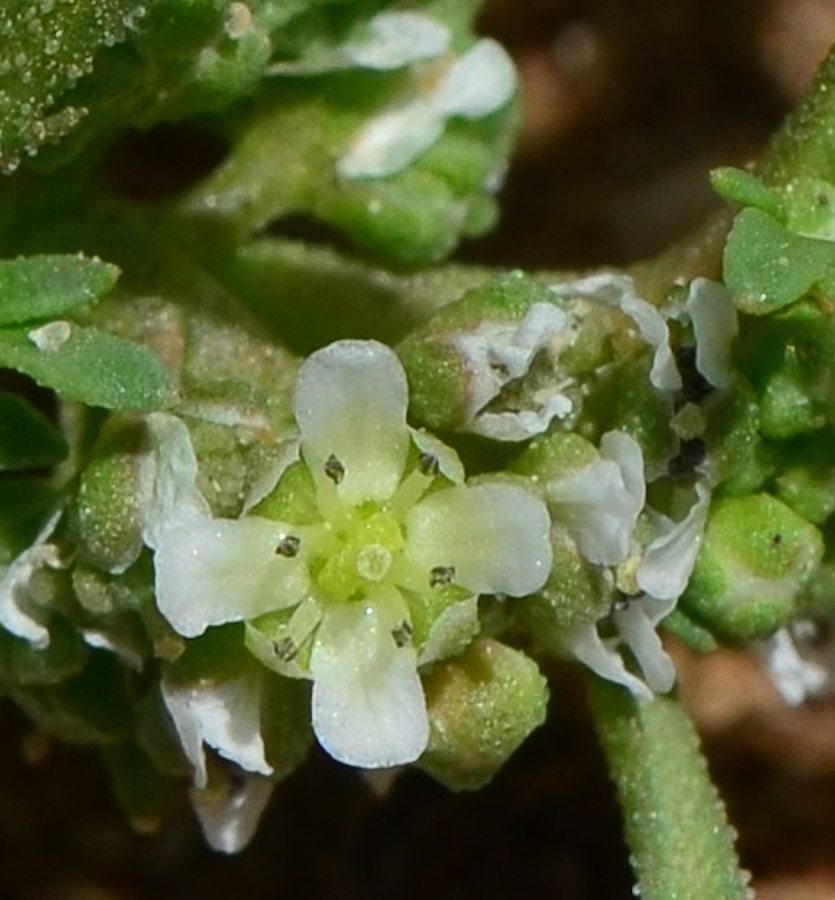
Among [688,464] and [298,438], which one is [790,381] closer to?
[688,464]

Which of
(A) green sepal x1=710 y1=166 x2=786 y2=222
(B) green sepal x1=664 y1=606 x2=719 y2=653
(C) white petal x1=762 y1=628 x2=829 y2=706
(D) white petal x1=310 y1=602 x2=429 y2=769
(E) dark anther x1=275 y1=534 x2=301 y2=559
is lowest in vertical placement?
(C) white petal x1=762 y1=628 x2=829 y2=706

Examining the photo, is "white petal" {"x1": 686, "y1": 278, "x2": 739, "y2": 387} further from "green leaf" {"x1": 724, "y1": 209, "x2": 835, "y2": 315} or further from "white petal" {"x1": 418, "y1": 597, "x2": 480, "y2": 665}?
"white petal" {"x1": 418, "y1": 597, "x2": 480, "y2": 665}

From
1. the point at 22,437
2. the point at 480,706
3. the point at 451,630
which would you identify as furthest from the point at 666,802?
the point at 22,437

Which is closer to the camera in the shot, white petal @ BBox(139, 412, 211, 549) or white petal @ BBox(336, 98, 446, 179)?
white petal @ BBox(139, 412, 211, 549)

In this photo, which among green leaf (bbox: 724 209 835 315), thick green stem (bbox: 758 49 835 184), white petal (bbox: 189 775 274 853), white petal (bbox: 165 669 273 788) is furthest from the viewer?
Result: white petal (bbox: 189 775 274 853)

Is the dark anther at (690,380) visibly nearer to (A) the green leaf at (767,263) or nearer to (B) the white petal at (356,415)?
(A) the green leaf at (767,263)

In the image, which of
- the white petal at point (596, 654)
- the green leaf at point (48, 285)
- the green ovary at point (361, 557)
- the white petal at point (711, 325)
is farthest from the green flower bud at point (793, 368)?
the green leaf at point (48, 285)

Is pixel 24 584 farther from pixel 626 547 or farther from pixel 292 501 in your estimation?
pixel 626 547

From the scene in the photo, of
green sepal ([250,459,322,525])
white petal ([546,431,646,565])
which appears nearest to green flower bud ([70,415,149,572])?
green sepal ([250,459,322,525])
